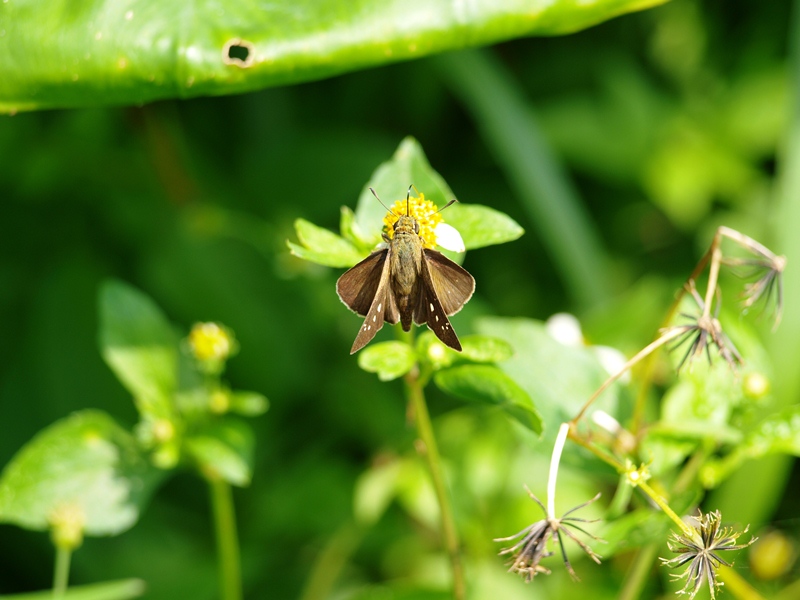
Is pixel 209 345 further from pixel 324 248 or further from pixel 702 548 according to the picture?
pixel 702 548

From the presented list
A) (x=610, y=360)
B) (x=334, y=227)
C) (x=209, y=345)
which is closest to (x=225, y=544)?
(x=209, y=345)

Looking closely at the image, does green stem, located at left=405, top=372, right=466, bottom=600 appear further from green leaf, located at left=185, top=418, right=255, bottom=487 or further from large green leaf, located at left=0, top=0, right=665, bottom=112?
large green leaf, located at left=0, top=0, right=665, bottom=112

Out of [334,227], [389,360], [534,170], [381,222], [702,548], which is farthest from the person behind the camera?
[334,227]

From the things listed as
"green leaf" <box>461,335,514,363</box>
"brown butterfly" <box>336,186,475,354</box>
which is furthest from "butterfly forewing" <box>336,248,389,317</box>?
"green leaf" <box>461,335,514,363</box>

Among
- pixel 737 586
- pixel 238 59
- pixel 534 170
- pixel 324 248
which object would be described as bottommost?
pixel 737 586

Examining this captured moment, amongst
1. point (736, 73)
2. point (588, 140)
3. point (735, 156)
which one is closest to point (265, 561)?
point (588, 140)

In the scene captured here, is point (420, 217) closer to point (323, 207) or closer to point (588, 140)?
point (323, 207)
